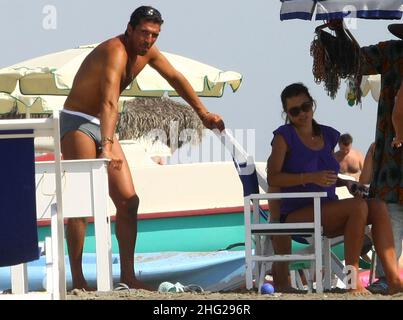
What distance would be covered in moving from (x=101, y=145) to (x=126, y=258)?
0.72 meters

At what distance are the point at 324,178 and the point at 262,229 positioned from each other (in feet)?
1.47

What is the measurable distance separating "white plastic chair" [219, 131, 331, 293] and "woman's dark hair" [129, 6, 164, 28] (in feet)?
2.61

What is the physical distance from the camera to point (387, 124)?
23.5 feet

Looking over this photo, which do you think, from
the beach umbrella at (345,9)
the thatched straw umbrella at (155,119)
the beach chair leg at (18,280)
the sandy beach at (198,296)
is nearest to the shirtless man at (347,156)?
the beach umbrella at (345,9)

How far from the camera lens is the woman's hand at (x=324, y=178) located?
694 centimetres

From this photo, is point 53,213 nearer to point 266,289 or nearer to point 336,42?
point 266,289

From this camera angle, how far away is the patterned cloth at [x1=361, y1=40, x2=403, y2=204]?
714cm

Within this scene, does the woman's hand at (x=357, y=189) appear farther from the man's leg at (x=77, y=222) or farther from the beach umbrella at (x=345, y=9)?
the man's leg at (x=77, y=222)

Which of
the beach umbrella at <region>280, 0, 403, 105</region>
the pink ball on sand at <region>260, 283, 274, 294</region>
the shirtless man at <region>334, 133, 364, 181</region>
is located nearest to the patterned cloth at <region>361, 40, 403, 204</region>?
the beach umbrella at <region>280, 0, 403, 105</region>

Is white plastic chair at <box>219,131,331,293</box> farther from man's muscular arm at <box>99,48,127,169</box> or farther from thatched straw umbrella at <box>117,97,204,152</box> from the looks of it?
thatched straw umbrella at <box>117,97,204,152</box>

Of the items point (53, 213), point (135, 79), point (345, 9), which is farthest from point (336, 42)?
point (135, 79)

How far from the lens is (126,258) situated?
741cm
